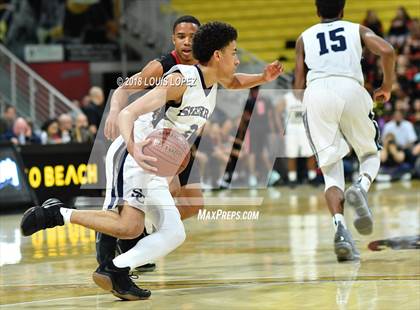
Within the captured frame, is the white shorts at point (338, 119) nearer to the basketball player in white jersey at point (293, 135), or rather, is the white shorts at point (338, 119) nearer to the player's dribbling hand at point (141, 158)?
the player's dribbling hand at point (141, 158)

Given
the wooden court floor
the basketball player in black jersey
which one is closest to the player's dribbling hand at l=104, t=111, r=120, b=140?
the basketball player in black jersey

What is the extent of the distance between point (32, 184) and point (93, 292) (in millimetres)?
6795

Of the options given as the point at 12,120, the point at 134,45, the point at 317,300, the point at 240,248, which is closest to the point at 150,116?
the point at 317,300

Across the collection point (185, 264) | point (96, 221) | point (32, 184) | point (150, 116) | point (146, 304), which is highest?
point (150, 116)

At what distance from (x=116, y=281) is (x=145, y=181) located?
643 millimetres

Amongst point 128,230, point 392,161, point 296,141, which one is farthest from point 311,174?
point 128,230

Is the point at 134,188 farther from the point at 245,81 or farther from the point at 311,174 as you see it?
the point at 311,174

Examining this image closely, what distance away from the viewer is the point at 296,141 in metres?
16.6

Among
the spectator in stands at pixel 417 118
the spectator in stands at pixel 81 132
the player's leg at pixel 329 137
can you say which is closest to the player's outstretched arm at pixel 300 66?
the player's leg at pixel 329 137

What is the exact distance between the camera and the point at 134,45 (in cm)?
2170

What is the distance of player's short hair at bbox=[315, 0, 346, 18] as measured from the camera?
7.85m

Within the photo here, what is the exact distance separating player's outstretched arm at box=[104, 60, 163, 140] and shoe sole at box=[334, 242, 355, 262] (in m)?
1.90

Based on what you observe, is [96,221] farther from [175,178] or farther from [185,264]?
[185,264]

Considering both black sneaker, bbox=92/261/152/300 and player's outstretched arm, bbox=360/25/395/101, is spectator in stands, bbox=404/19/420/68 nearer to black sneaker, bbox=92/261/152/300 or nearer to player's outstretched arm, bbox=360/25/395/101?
player's outstretched arm, bbox=360/25/395/101
